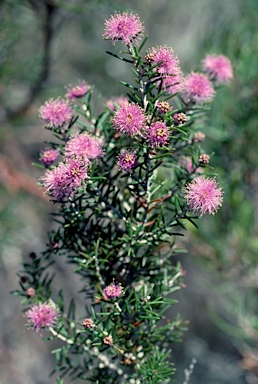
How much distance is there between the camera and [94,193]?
2.89 feet

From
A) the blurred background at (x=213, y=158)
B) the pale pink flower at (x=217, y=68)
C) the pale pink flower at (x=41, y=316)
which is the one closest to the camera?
the pale pink flower at (x=41, y=316)

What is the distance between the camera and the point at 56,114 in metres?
0.91

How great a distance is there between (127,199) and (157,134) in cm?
30

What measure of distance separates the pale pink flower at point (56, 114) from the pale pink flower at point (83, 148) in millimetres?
82

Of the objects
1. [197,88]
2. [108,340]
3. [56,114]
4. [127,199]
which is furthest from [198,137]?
[108,340]

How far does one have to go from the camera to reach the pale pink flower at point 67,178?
0.77m

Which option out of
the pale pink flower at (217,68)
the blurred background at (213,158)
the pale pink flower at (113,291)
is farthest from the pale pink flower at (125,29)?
the blurred background at (213,158)

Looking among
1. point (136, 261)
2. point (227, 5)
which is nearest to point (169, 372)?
point (136, 261)

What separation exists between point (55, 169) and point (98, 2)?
1.18m

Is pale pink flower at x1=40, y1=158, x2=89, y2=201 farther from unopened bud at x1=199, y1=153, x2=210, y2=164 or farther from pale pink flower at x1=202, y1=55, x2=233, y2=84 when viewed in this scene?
pale pink flower at x1=202, y1=55, x2=233, y2=84

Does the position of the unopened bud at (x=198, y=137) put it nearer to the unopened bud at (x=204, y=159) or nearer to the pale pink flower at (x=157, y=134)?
the unopened bud at (x=204, y=159)

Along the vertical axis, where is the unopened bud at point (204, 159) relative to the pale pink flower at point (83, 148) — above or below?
below

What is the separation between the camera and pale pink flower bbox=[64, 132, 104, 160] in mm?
819

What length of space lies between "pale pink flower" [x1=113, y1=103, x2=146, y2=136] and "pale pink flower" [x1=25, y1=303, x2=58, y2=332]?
0.40 meters
